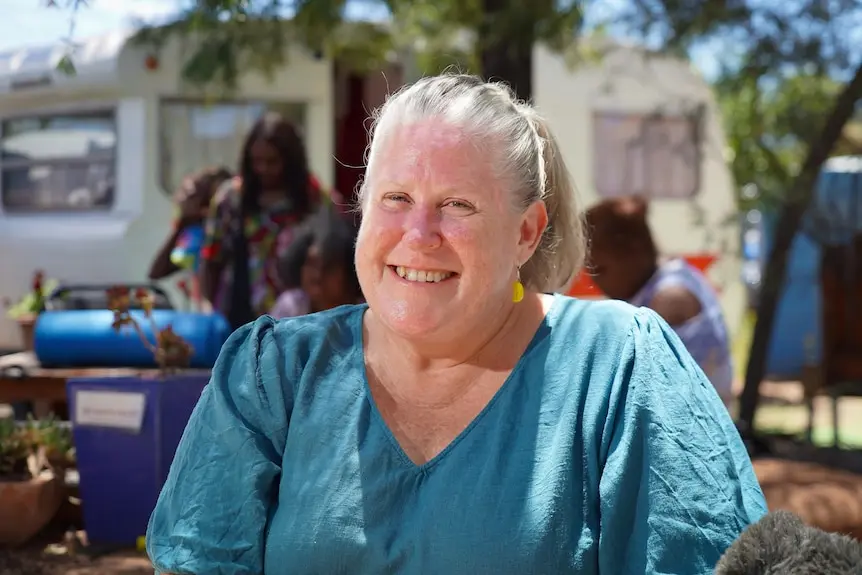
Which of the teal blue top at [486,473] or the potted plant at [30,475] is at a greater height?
the teal blue top at [486,473]

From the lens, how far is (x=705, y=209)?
9055 mm

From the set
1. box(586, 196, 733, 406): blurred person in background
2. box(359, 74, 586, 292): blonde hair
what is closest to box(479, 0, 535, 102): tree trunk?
box(586, 196, 733, 406): blurred person in background

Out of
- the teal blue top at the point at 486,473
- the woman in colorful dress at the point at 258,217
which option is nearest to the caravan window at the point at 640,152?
the woman in colorful dress at the point at 258,217

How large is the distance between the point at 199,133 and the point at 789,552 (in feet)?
21.4

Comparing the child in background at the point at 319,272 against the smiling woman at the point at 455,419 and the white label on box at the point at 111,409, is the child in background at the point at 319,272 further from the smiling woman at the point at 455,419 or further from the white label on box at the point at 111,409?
the smiling woman at the point at 455,419

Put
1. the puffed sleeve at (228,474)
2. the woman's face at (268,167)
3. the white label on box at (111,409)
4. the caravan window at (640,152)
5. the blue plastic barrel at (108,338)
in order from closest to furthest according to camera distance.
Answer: the puffed sleeve at (228,474)
the white label on box at (111,409)
the blue plastic barrel at (108,338)
the woman's face at (268,167)
the caravan window at (640,152)

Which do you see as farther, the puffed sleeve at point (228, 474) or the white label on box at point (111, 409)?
the white label on box at point (111, 409)

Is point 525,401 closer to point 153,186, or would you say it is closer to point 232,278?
→ point 232,278

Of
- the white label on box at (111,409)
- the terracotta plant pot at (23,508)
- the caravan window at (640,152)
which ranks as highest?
the caravan window at (640,152)

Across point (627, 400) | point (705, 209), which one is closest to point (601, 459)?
point (627, 400)

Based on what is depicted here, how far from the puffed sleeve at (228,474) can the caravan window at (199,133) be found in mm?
5610

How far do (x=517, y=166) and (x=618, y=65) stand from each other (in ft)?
19.8

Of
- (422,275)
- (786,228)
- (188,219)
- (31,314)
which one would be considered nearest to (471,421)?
(422,275)

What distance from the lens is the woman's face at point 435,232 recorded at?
6.45 ft
